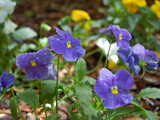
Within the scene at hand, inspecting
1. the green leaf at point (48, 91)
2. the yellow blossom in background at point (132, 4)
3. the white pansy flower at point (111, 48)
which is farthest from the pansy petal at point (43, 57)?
the yellow blossom in background at point (132, 4)

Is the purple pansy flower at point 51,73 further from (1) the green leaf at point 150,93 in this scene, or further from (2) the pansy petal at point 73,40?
(1) the green leaf at point 150,93

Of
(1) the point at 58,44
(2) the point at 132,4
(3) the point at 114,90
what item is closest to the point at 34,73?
(1) the point at 58,44

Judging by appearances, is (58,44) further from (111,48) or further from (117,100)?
(111,48)

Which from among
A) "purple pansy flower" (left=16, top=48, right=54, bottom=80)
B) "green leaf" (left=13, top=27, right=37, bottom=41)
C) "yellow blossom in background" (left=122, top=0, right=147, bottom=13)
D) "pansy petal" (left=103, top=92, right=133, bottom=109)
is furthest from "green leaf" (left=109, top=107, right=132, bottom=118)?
"yellow blossom in background" (left=122, top=0, right=147, bottom=13)

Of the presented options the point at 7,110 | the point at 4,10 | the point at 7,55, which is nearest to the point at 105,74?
the point at 7,110

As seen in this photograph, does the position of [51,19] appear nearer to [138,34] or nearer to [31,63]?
[138,34]

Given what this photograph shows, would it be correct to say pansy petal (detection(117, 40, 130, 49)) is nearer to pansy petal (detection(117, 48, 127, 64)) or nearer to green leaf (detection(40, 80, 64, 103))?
pansy petal (detection(117, 48, 127, 64))
